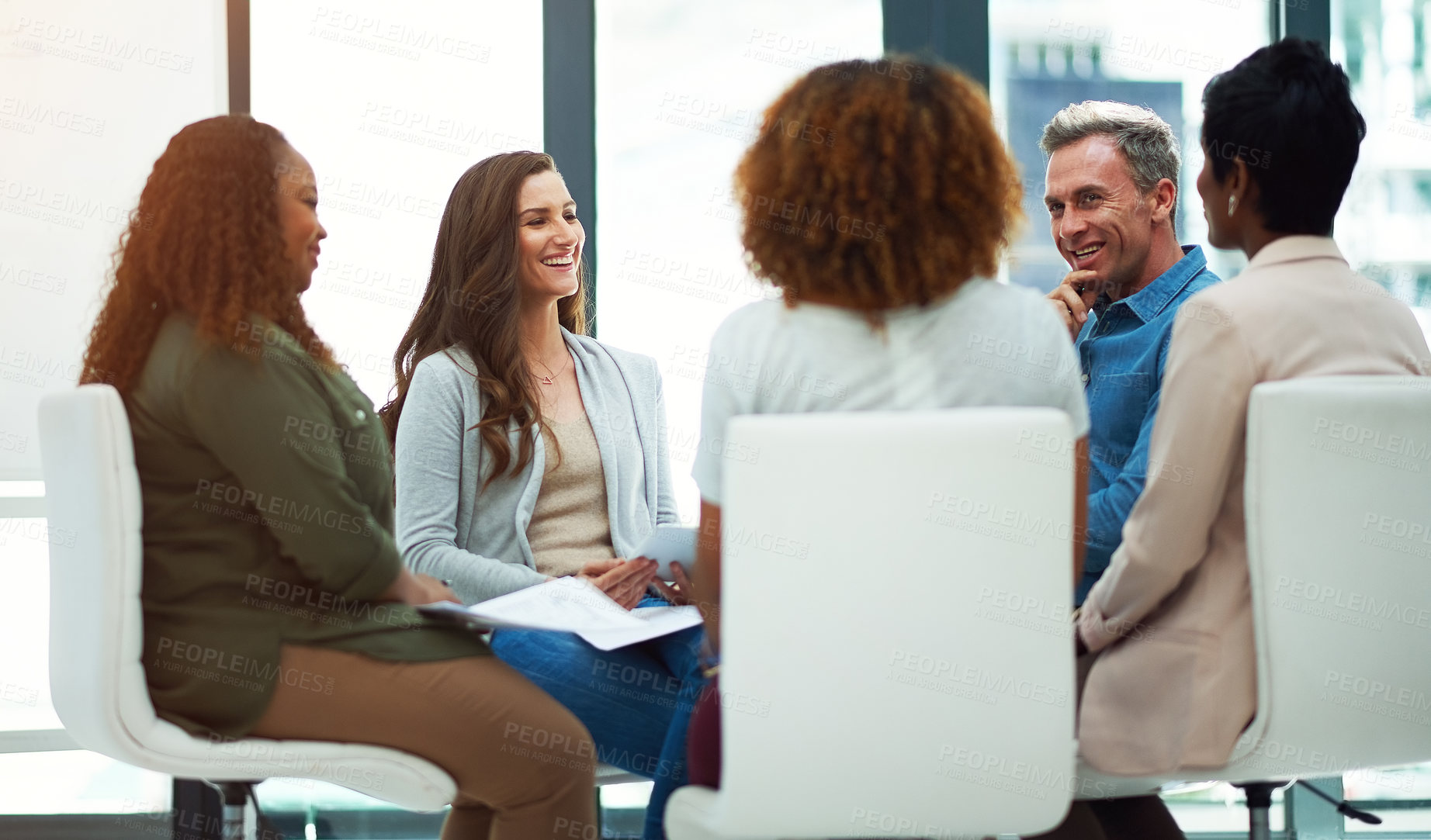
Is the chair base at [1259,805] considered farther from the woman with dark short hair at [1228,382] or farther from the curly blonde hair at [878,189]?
the curly blonde hair at [878,189]

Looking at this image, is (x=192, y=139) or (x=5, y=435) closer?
(x=192, y=139)

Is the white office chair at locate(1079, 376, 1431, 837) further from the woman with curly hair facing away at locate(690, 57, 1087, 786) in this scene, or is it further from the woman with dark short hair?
the woman with curly hair facing away at locate(690, 57, 1087, 786)

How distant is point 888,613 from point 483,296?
4.00 ft

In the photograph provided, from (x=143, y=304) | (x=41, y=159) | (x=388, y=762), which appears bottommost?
(x=388, y=762)

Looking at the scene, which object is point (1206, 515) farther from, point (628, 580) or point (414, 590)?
point (414, 590)

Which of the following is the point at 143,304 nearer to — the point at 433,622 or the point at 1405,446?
the point at 433,622

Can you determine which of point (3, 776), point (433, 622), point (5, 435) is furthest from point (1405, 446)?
point (3, 776)

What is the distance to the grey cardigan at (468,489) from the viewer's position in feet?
6.38

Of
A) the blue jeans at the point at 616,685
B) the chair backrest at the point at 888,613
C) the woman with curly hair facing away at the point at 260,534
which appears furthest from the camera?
the blue jeans at the point at 616,685

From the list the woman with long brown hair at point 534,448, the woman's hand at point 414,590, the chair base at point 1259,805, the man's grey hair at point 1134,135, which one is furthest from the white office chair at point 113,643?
the man's grey hair at point 1134,135

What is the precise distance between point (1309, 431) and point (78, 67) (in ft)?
9.15

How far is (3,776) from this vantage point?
9.14ft

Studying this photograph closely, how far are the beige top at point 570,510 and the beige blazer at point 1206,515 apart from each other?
3.12 ft

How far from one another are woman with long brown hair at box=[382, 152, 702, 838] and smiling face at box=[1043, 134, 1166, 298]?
2.98 feet
